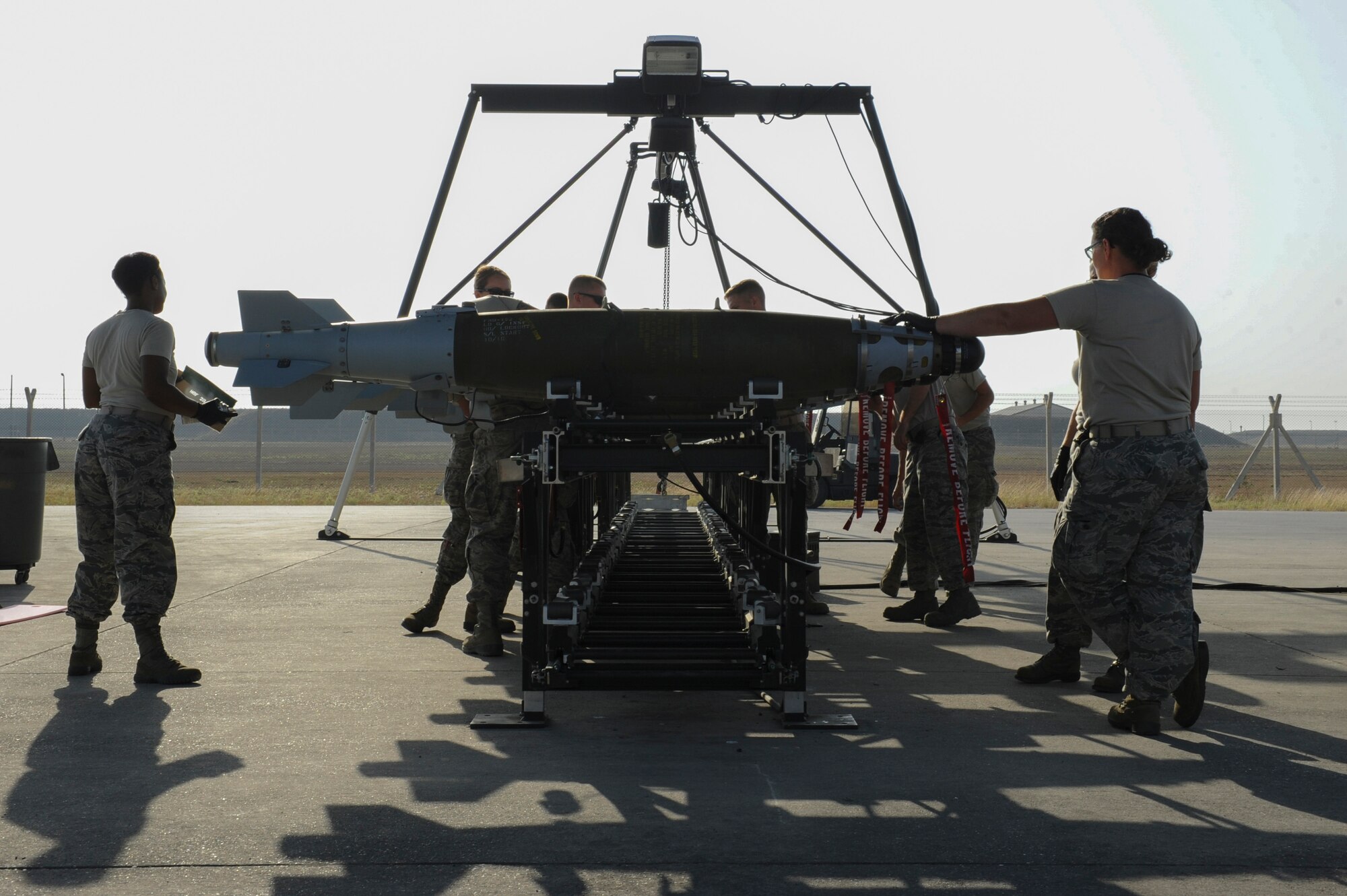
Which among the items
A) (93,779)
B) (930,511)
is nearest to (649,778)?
(93,779)

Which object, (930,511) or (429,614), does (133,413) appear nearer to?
(429,614)

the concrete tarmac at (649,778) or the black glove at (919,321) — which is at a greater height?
the black glove at (919,321)

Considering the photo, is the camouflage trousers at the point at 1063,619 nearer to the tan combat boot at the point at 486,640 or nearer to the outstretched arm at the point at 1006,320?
the outstretched arm at the point at 1006,320

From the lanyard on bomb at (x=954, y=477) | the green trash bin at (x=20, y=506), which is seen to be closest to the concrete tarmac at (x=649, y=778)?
the lanyard on bomb at (x=954, y=477)

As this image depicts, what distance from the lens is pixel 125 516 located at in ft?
16.0

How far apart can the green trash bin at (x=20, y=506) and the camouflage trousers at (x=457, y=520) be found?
369cm

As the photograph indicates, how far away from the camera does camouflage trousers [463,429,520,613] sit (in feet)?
18.1

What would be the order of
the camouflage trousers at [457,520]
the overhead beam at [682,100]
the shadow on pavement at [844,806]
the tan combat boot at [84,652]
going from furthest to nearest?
the overhead beam at [682,100] → the camouflage trousers at [457,520] → the tan combat boot at [84,652] → the shadow on pavement at [844,806]

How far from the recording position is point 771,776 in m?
3.51

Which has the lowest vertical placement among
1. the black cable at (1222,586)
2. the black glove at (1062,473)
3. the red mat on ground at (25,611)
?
the red mat on ground at (25,611)

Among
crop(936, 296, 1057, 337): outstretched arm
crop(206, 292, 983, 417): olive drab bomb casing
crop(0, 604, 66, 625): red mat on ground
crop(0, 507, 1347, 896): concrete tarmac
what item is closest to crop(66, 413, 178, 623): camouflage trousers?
crop(0, 507, 1347, 896): concrete tarmac

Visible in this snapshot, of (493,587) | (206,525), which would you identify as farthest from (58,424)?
(493,587)

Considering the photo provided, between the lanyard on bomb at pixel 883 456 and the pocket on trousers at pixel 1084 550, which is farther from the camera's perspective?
the lanyard on bomb at pixel 883 456

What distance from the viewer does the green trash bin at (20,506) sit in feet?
26.8
